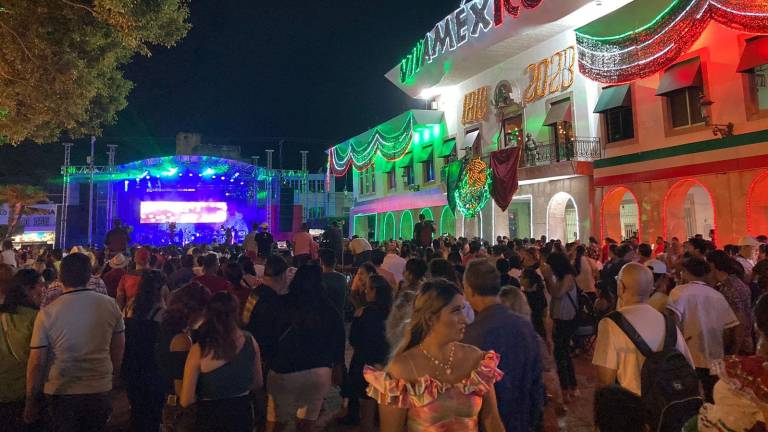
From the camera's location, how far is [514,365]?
305 centimetres

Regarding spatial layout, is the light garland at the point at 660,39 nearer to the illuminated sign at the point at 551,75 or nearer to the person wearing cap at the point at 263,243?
the illuminated sign at the point at 551,75

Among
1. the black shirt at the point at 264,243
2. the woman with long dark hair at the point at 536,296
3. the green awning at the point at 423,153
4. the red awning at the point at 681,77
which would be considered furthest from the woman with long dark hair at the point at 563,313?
the green awning at the point at 423,153

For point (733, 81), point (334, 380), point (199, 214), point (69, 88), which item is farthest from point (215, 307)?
point (199, 214)

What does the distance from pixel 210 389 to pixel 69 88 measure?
23.8 feet

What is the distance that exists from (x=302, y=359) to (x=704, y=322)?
355cm

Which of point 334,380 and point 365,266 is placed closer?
point 334,380

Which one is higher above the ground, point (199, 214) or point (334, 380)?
point (199, 214)

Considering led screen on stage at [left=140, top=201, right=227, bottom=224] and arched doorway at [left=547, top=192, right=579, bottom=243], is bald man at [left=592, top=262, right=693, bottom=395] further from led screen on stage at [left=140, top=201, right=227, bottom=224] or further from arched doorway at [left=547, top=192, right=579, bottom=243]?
led screen on stage at [left=140, top=201, right=227, bottom=224]

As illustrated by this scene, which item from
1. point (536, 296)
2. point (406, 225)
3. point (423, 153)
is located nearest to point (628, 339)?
point (536, 296)

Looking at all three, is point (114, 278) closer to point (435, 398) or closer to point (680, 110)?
point (435, 398)

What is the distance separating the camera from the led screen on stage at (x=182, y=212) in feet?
115

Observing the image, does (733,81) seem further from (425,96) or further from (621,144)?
(425,96)

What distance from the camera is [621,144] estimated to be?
Result: 15.6m

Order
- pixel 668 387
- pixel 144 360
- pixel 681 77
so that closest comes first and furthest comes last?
pixel 668 387
pixel 144 360
pixel 681 77
